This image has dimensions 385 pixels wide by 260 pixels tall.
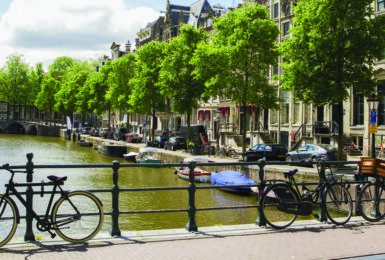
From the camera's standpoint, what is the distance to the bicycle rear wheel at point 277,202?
26.6 feet

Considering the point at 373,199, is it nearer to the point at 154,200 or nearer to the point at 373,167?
the point at 373,167

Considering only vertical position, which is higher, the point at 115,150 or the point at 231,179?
the point at 115,150

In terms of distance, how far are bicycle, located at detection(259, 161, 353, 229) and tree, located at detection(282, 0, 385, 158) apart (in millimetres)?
15925

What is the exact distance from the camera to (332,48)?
78.5 ft

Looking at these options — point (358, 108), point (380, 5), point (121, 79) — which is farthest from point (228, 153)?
point (121, 79)

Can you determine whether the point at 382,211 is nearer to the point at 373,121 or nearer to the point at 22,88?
the point at 373,121

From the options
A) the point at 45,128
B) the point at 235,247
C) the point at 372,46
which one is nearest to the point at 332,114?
the point at 372,46

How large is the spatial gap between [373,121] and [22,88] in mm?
102216

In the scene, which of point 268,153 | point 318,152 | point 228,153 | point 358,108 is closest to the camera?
point 318,152

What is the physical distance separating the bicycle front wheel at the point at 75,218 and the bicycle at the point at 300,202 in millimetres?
3105

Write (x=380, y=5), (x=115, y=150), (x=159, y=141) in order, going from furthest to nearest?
1. (x=115, y=150)
2. (x=159, y=141)
3. (x=380, y=5)

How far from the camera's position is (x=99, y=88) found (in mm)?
76562

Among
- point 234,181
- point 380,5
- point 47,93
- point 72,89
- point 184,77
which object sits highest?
point 380,5

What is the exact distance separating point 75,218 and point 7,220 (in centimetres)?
104
